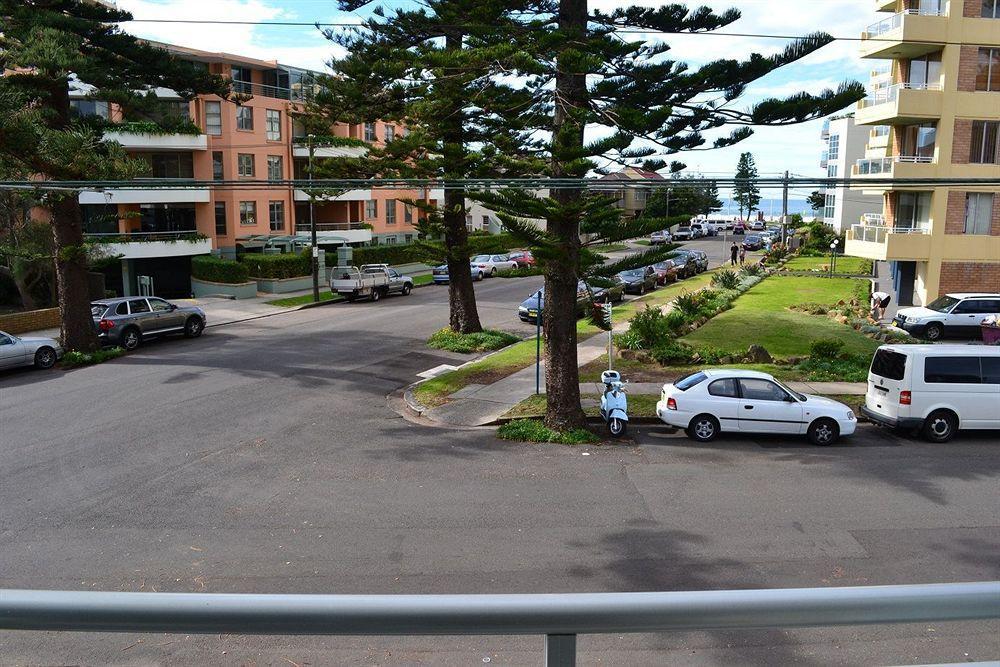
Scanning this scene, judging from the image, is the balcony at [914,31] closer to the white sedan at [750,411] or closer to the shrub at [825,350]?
the shrub at [825,350]

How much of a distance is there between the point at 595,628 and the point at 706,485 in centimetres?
1217

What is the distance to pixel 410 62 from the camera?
1989cm

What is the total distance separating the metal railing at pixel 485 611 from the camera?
168cm

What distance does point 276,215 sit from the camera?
50062 millimetres

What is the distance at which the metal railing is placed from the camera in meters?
1.68

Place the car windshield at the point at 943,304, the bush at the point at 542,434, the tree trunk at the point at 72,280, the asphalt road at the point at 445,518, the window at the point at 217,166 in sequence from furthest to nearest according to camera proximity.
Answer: the window at the point at 217,166, the car windshield at the point at 943,304, the tree trunk at the point at 72,280, the bush at the point at 542,434, the asphalt road at the point at 445,518

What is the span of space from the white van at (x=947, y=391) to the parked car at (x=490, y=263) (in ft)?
111

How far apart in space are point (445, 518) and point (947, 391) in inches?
415

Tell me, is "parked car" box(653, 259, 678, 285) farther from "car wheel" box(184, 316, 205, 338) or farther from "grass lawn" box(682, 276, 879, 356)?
"car wheel" box(184, 316, 205, 338)

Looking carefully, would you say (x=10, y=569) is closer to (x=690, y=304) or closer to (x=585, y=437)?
(x=585, y=437)

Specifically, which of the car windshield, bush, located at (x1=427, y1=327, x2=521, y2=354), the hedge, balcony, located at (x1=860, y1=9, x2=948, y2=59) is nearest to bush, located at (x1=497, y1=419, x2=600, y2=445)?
bush, located at (x1=427, y1=327, x2=521, y2=354)

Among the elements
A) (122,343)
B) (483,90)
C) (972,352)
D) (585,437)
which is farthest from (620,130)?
(122,343)

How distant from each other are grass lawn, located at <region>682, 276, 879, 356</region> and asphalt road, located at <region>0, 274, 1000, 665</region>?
827 centimetres

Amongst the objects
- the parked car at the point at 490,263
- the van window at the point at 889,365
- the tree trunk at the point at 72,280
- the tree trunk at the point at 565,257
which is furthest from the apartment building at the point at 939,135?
the tree trunk at the point at 72,280
